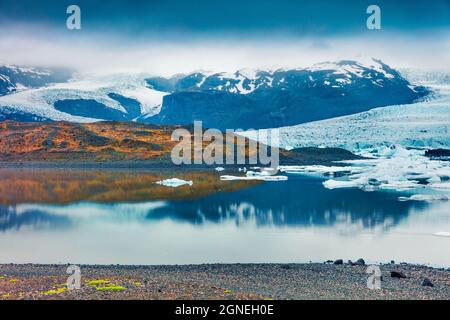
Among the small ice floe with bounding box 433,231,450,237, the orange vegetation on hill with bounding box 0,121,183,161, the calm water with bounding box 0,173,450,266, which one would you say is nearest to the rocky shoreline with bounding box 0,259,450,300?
the calm water with bounding box 0,173,450,266

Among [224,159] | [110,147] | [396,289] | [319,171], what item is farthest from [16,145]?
[396,289]

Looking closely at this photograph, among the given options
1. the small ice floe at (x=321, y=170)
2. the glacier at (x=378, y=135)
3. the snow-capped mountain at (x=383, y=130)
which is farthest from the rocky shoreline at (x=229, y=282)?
the snow-capped mountain at (x=383, y=130)

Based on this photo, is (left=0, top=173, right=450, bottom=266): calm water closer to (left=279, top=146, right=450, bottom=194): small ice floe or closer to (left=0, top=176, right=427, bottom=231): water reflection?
(left=0, top=176, right=427, bottom=231): water reflection

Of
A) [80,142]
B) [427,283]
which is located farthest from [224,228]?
[80,142]

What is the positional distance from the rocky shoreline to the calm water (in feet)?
8.74

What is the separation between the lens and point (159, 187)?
196 feet

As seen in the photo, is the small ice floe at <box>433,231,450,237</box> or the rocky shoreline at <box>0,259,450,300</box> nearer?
the rocky shoreline at <box>0,259,450,300</box>

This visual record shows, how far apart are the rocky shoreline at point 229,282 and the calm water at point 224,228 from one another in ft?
8.74

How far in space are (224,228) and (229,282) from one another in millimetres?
15502

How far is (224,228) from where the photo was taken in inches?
1292

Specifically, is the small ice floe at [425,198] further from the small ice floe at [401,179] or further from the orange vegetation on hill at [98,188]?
the orange vegetation on hill at [98,188]

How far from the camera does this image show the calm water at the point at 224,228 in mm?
24438

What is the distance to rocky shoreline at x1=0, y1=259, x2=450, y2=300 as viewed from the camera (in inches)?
559
